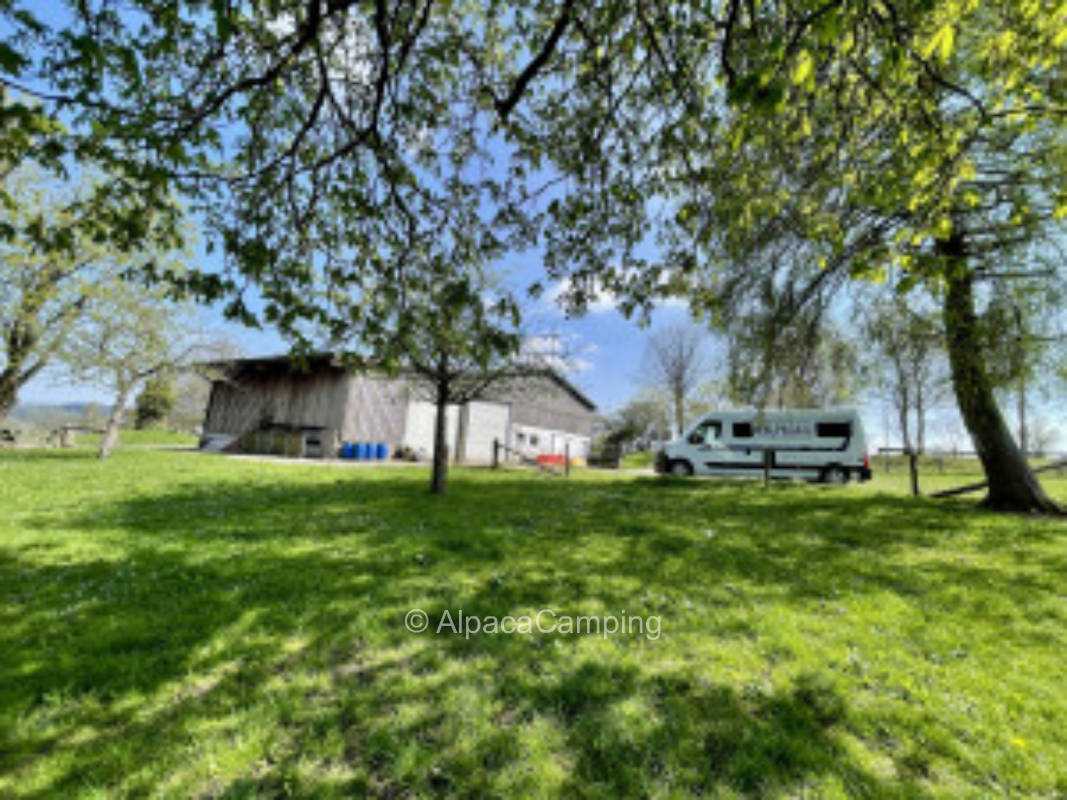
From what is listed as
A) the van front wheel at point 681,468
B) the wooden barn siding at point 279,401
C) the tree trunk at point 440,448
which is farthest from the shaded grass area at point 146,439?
the van front wheel at point 681,468

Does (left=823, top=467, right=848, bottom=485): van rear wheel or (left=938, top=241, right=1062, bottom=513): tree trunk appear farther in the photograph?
(left=823, top=467, right=848, bottom=485): van rear wheel

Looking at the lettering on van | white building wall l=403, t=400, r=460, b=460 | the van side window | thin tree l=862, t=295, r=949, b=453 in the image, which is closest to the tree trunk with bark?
the van side window

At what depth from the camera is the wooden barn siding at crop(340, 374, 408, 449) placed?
21.9 metres

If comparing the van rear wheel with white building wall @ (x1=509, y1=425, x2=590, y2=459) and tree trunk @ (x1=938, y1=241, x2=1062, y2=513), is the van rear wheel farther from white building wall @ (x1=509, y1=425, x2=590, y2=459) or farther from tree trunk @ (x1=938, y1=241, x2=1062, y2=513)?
white building wall @ (x1=509, y1=425, x2=590, y2=459)

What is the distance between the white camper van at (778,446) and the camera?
16031mm

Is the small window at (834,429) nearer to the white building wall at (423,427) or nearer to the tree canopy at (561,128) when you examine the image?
the tree canopy at (561,128)

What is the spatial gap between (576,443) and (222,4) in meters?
31.5

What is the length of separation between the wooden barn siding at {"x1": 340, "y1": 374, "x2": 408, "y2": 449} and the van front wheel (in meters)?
13.0

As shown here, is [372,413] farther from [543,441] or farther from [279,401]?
[543,441]

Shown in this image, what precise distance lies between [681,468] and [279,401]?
2127cm

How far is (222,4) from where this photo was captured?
2723 millimetres

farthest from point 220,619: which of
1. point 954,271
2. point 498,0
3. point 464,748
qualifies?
point 954,271

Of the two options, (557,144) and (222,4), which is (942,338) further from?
(222,4)

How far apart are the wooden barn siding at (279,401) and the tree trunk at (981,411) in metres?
22.0
